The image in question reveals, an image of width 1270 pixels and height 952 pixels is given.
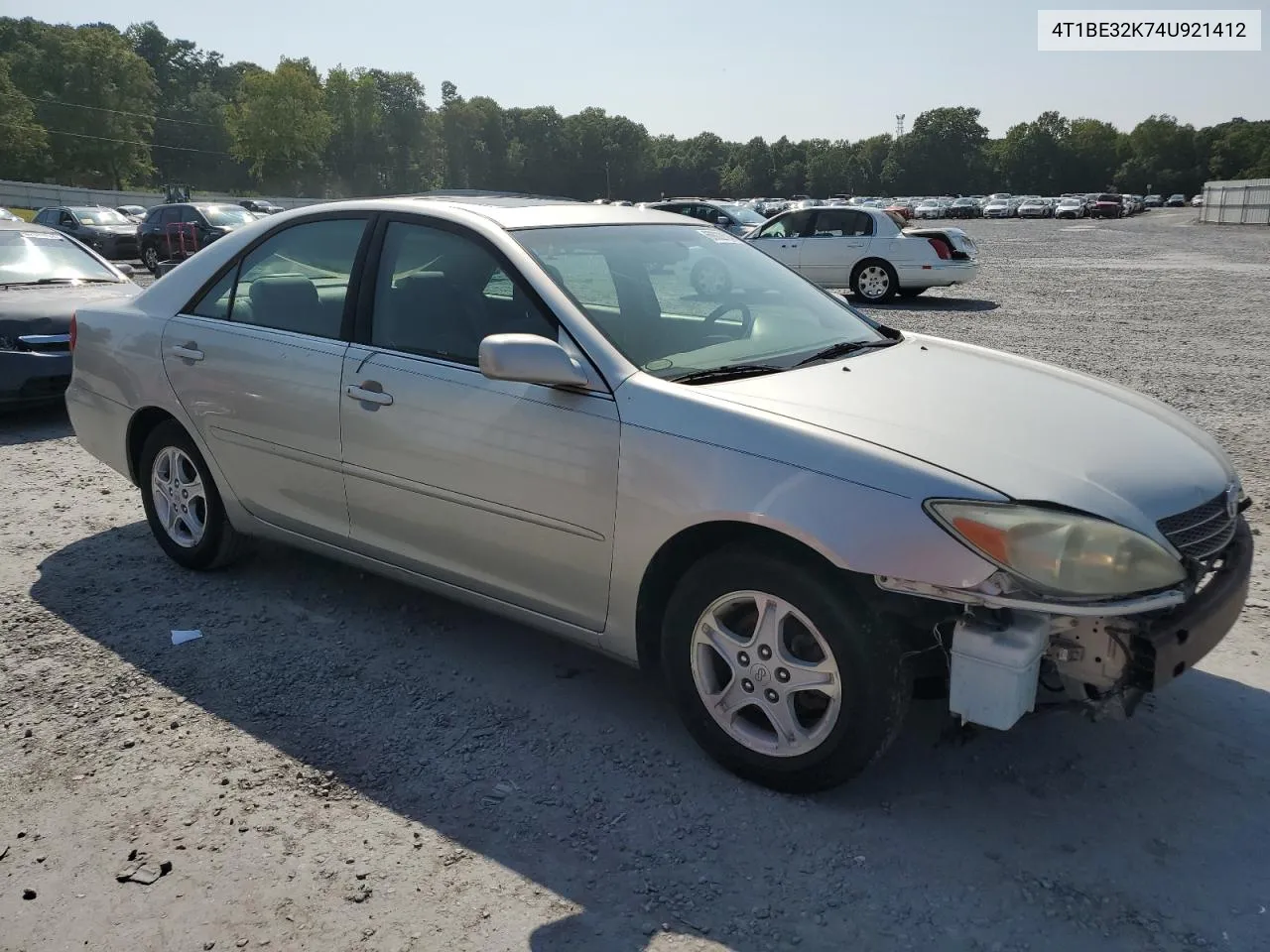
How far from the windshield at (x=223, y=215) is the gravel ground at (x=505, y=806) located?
2084 centimetres

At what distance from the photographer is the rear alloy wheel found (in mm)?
16677

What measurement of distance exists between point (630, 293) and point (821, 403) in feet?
3.08

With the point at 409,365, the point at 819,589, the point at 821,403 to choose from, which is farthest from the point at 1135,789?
the point at 409,365

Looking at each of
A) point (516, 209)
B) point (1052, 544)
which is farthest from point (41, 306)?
point (1052, 544)

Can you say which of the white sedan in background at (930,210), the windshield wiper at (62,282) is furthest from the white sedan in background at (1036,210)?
the windshield wiper at (62,282)

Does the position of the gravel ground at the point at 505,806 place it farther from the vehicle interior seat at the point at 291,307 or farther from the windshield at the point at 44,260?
the windshield at the point at 44,260

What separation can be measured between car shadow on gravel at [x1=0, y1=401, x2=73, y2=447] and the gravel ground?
3589 millimetres

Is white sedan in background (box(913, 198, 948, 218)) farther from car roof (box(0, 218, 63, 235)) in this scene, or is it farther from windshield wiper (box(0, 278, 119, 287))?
windshield wiper (box(0, 278, 119, 287))

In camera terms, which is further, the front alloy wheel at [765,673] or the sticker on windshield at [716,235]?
the sticker on windshield at [716,235]

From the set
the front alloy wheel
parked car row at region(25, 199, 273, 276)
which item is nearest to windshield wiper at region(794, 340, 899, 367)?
the front alloy wheel

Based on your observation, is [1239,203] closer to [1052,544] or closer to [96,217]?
[96,217]

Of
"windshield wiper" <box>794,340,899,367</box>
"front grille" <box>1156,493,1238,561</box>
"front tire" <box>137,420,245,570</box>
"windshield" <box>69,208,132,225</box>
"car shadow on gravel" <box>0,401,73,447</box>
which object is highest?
"windshield" <box>69,208,132,225</box>

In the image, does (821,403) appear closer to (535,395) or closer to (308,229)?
(535,395)

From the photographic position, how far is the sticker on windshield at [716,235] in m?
4.45
